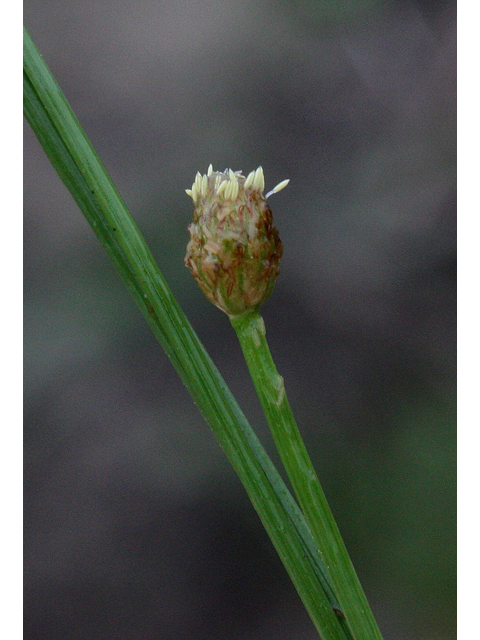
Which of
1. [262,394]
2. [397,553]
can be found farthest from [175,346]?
[397,553]

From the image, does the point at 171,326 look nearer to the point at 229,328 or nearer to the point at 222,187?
the point at 222,187

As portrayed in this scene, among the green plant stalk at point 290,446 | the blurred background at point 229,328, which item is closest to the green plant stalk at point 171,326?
the green plant stalk at point 290,446

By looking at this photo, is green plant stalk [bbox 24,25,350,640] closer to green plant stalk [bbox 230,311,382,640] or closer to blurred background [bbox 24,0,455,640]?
green plant stalk [bbox 230,311,382,640]

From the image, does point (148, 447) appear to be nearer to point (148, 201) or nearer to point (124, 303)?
point (124, 303)

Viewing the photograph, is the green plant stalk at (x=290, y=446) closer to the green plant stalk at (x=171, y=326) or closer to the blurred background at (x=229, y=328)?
the green plant stalk at (x=171, y=326)

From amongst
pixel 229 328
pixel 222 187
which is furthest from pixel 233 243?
pixel 229 328

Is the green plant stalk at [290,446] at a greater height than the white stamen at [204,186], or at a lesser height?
lesser

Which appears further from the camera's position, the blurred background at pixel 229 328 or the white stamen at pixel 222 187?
the blurred background at pixel 229 328
